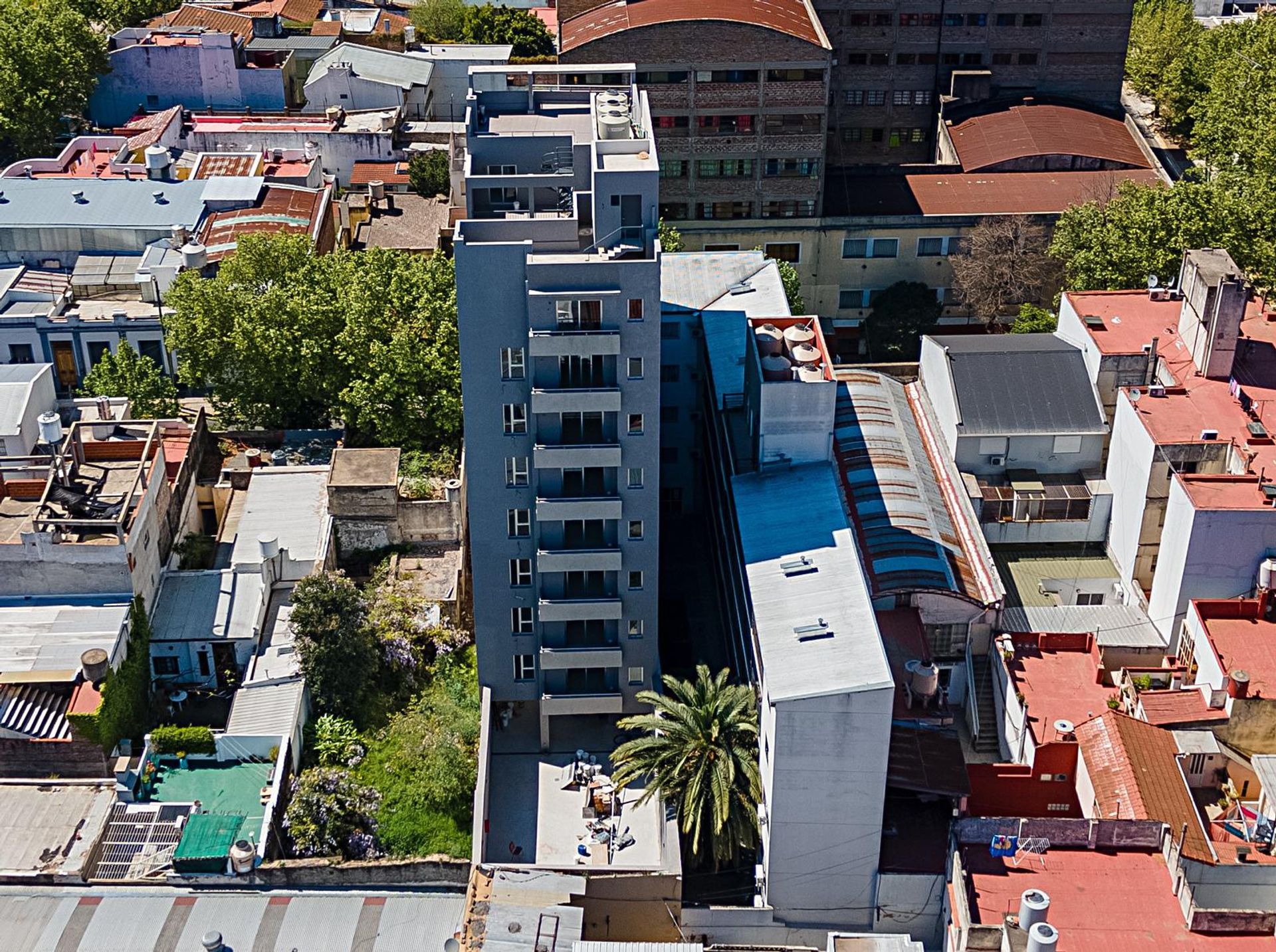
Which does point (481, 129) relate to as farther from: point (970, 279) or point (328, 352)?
point (970, 279)

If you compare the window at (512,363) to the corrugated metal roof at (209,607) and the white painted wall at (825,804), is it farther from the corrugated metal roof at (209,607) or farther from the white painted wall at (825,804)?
the corrugated metal roof at (209,607)

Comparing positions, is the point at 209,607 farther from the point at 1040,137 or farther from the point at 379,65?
the point at 1040,137

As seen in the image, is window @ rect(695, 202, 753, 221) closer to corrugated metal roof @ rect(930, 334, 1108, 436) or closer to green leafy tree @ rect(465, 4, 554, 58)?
corrugated metal roof @ rect(930, 334, 1108, 436)

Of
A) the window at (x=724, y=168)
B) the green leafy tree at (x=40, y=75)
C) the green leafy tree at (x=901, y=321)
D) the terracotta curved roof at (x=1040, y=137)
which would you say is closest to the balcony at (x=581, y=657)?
the green leafy tree at (x=901, y=321)

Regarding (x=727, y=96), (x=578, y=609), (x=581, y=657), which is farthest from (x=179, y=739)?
(x=727, y=96)

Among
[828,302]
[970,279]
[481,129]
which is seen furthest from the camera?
[828,302]

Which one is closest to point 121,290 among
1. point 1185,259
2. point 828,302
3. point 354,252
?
point 354,252

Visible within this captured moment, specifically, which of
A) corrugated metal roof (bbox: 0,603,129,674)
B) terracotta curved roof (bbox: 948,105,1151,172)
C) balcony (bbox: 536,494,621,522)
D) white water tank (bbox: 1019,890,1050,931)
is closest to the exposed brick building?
terracotta curved roof (bbox: 948,105,1151,172)
